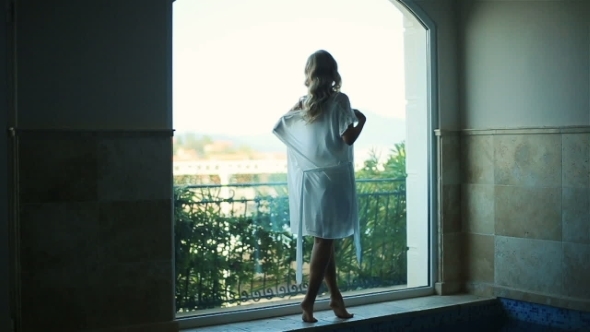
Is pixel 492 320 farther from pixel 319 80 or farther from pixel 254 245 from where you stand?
pixel 319 80

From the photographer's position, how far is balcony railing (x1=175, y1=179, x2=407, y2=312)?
4797 millimetres

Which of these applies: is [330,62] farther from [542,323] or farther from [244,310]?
[542,323]

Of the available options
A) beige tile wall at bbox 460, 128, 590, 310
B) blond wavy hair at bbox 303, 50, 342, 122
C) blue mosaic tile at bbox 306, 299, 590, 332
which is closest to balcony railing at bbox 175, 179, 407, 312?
blue mosaic tile at bbox 306, 299, 590, 332

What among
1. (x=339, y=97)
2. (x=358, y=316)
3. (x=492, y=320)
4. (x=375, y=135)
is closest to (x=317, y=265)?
(x=358, y=316)

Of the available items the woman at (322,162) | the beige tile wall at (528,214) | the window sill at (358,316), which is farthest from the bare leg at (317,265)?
the beige tile wall at (528,214)

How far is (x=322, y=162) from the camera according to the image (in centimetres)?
471

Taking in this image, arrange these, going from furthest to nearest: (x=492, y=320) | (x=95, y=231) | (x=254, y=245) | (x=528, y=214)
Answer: (x=492, y=320) → (x=528, y=214) → (x=254, y=245) → (x=95, y=231)

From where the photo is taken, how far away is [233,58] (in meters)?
4.91

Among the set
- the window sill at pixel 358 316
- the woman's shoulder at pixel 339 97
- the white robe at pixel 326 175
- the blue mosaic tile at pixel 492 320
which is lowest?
the blue mosaic tile at pixel 492 320

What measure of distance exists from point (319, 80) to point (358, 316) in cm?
148

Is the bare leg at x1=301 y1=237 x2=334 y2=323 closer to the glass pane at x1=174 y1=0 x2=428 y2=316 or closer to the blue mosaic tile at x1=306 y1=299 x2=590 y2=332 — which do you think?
the blue mosaic tile at x1=306 y1=299 x2=590 y2=332

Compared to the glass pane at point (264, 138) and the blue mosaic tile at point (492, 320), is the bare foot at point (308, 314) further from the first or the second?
the glass pane at point (264, 138)

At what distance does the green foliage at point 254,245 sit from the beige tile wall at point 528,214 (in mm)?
602

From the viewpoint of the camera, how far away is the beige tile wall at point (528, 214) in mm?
5031
